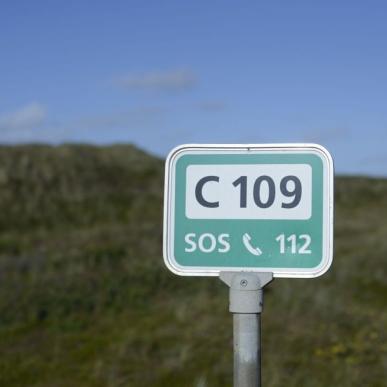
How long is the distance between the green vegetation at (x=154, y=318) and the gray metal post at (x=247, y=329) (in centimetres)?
299

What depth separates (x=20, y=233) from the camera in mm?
19234

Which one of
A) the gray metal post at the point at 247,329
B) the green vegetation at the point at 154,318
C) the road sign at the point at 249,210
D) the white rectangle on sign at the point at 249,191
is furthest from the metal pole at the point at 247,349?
the green vegetation at the point at 154,318

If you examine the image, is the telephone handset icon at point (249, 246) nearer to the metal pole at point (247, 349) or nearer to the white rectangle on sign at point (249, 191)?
the white rectangle on sign at point (249, 191)

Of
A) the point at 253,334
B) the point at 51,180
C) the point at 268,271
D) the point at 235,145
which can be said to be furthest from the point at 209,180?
the point at 51,180

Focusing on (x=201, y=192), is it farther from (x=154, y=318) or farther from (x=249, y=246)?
(x=154, y=318)

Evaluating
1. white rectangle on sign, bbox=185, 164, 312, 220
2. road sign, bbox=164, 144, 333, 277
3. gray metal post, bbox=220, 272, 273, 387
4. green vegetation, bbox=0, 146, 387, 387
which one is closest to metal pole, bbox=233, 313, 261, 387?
gray metal post, bbox=220, 272, 273, 387

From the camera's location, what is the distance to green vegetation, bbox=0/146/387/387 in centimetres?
621

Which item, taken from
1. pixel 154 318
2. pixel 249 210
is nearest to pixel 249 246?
pixel 249 210

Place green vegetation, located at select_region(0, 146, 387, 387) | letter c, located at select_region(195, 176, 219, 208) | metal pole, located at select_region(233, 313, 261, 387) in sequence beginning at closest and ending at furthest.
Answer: metal pole, located at select_region(233, 313, 261, 387) → letter c, located at select_region(195, 176, 219, 208) → green vegetation, located at select_region(0, 146, 387, 387)

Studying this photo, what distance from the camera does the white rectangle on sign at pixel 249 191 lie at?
206 centimetres

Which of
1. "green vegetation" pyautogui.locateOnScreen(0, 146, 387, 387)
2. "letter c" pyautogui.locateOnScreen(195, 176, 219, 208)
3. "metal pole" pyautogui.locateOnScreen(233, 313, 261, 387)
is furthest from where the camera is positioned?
"green vegetation" pyautogui.locateOnScreen(0, 146, 387, 387)

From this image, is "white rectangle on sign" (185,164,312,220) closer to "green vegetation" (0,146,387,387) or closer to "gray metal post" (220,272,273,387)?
"gray metal post" (220,272,273,387)

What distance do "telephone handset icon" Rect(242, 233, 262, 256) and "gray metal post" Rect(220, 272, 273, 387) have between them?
93 millimetres

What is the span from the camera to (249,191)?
2.08 metres
